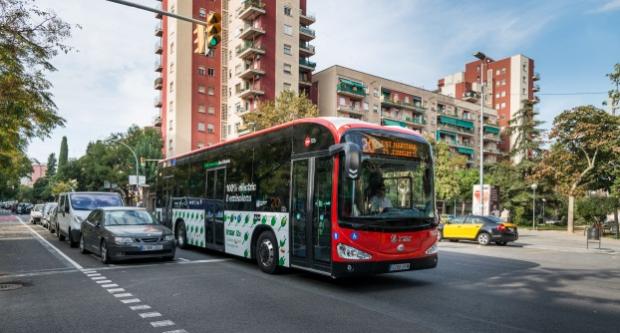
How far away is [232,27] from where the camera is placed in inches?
2330

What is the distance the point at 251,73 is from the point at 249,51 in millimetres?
2471

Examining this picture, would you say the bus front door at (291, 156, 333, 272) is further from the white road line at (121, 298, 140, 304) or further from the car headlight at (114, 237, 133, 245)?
the car headlight at (114, 237, 133, 245)

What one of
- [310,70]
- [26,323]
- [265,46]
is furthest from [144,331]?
[310,70]

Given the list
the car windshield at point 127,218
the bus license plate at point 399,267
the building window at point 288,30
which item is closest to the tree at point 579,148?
the bus license plate at point 399,267

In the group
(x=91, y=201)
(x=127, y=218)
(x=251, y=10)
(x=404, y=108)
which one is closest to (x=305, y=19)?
(x=251, y=10)

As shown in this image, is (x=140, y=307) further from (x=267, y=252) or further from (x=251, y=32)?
(x=251, y=32)

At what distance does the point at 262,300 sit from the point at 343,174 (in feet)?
8.40

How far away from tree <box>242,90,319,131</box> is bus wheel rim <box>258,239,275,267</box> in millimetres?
24740

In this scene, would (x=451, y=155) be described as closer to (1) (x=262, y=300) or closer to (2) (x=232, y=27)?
(2) (x=232, y=27)

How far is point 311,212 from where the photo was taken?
9016 millimetres

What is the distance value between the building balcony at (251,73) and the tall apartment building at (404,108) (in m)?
10.6

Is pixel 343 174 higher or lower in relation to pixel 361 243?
higher

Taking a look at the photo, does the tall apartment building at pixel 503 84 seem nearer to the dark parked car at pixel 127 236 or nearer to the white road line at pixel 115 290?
the dark parked car at pixel 127 236

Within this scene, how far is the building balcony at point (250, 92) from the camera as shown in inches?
2108
